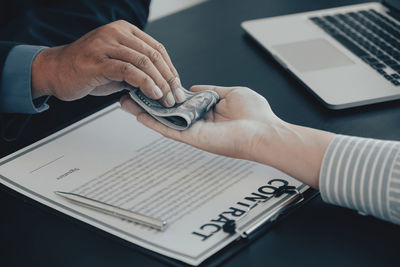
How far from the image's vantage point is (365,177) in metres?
0.70

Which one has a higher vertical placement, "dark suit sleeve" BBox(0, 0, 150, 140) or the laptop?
"dark suit sleeve" BBox(0, 0, 150, 140)

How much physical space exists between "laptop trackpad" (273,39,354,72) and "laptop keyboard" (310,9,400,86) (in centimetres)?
4

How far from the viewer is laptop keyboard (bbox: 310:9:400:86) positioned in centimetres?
103

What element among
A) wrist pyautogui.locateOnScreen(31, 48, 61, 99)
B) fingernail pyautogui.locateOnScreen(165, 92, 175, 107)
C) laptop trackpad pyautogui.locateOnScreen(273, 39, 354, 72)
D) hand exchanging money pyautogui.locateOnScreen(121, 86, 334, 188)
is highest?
wrist pyautogui.locateOnScreen(31, 48, 61, 99)

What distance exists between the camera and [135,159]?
2.66ft

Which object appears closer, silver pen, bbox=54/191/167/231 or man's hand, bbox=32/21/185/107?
silver pen, bbox=54/191/167/231

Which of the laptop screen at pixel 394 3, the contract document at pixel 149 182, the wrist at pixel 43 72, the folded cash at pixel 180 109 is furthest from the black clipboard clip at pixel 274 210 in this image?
the laptop screen at pixel 394 3

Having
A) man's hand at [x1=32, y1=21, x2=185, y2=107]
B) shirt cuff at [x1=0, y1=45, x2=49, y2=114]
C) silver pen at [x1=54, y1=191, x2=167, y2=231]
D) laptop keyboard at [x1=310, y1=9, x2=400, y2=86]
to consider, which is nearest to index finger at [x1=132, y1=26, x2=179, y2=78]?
man's hand at [x1=32, y1=21, x2=185, y2=107]

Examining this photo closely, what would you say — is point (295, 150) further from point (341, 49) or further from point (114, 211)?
point (341, 49)

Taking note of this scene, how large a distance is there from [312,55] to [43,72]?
0.60 metres

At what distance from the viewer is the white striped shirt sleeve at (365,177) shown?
0.68 m

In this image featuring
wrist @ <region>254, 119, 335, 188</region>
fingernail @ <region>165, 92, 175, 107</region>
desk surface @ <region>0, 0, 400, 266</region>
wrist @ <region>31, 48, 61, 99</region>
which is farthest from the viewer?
wrist @ <region>31, 48, 61, 99</region>

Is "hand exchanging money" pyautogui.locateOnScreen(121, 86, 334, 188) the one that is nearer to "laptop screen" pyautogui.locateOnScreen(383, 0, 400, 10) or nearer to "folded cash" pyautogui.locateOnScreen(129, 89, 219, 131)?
"folded cash" pyautogui.locateOnScreen(129, 89, 219, 131)

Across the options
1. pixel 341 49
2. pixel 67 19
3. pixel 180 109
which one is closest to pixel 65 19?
pixel 67 19
